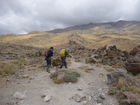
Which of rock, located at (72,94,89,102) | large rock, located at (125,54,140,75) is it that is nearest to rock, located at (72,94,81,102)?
rock, located at (72,94,89,102)

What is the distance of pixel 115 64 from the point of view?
16297 mm

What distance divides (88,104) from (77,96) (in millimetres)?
852

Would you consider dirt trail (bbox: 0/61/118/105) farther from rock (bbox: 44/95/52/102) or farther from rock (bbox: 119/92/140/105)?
rock (bbox: 119/92/140/105)

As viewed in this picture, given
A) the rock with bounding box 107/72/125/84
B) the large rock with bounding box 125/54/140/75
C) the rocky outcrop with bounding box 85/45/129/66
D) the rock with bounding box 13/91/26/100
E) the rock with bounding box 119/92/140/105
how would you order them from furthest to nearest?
the rocky outcrop with bounding box 85/45/129/66
the large rock with bounding box 125/54/140/75
the rock with bounding box 107/72/125/84
the rock with bounding box 13/91/26/100
the rock with bounding box 119/92/140/105

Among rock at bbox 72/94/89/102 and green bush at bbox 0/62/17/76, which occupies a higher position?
green bush at bbox 0/62/17/76

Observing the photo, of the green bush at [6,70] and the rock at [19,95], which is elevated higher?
the green bush at [6,70]

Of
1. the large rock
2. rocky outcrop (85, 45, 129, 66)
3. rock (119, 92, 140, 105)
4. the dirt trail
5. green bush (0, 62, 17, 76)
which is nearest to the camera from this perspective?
rock (119, 92, 140, 105)

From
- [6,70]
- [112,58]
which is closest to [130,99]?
[6,70]

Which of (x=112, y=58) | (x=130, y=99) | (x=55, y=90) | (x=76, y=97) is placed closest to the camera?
(x=130, y=99)

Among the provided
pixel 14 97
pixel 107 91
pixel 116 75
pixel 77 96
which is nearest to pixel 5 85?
pixel 14 97

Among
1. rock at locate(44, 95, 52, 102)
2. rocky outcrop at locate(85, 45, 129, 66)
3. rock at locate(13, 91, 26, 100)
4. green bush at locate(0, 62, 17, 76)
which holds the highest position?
green bush at locate(0, 62, 17, 76)

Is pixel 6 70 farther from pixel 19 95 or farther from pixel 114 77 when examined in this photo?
pixel 114 77

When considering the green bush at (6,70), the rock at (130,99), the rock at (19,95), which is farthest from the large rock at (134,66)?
the green bush at (6,70)

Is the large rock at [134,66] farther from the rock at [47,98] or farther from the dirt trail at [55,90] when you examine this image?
the rock at [47,98]
